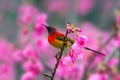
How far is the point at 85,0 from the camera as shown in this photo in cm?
1784

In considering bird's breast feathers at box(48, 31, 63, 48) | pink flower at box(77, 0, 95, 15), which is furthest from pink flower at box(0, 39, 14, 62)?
pink flower at box(77, 0, 95, 15)

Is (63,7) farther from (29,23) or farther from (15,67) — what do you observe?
(29,23)

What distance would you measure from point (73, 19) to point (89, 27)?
720cm

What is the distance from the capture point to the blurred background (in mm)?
5375

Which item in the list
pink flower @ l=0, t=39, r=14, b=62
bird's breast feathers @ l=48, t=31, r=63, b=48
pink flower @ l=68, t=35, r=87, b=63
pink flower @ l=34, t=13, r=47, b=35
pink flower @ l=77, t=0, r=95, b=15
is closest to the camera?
pink flower @ l=68, t=35, r=87, b=63

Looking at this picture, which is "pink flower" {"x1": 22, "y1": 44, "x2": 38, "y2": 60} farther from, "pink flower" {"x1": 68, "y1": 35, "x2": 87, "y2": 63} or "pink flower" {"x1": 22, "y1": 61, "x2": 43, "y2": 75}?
"pink flower" {"x1": 68, "y1": 35, "x2": 87, "y2": 63}

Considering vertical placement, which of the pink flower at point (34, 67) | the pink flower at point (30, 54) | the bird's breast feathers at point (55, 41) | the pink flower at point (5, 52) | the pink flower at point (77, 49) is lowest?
the pink flower at point (77, 49)

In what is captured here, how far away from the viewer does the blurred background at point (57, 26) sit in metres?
5.38

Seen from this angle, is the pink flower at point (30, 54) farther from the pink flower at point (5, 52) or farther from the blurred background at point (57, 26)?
the pink flower at point (5, 52)

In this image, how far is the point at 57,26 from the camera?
1427 cm

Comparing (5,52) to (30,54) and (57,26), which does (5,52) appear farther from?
(57,26)

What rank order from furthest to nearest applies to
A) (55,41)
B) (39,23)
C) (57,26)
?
1. (57,26)
2. (39,23)
3. (55,41)

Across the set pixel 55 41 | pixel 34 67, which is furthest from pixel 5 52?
pixel 55 41

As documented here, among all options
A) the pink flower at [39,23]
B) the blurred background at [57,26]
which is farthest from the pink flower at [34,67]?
the pink flower at [39,23]
